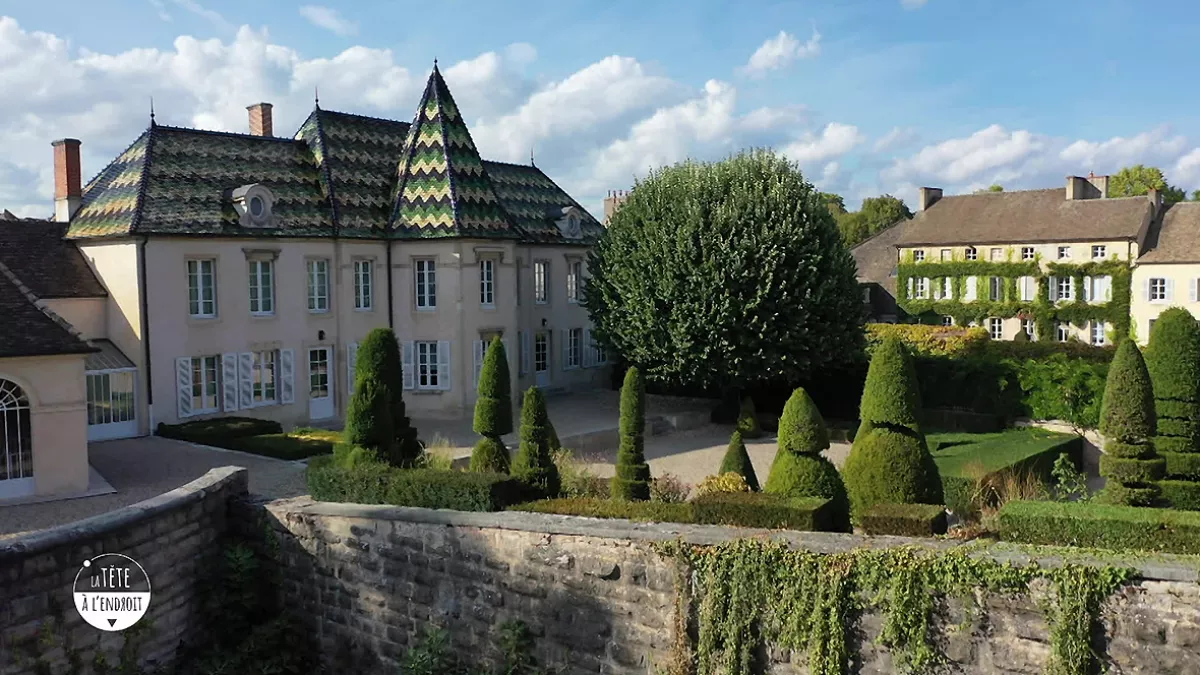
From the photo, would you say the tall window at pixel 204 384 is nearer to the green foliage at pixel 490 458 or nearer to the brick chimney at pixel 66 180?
the brick chimney at pixel 66 180

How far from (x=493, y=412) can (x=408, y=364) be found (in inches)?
479

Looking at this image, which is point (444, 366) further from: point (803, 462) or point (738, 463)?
point (803, 462)

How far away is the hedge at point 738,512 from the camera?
11758mm

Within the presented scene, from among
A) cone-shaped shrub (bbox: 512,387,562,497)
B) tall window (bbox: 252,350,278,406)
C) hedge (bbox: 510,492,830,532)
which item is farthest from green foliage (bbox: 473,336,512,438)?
tall window (bbox: 252,350,278,406)

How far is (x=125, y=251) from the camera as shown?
947 inches

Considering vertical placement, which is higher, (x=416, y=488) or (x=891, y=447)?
(x=891, y=447)

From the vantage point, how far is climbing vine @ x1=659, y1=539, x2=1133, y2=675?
841cm

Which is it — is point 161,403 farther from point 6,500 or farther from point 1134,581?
point 1134,581

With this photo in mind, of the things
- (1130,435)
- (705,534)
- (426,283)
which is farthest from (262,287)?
→ (1130,435)

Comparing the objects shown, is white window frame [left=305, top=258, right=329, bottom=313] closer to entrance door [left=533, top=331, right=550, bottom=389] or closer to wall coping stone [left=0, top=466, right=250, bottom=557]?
entrance door [left=533, top=331, right=550, bottom=389]

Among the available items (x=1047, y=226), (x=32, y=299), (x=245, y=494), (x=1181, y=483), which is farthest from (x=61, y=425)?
(x=1047, y=226)

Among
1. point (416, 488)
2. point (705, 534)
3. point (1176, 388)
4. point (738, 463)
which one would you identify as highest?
point (1176, 388)

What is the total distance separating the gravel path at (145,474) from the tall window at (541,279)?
47.7 ft

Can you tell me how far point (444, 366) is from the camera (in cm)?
2858
